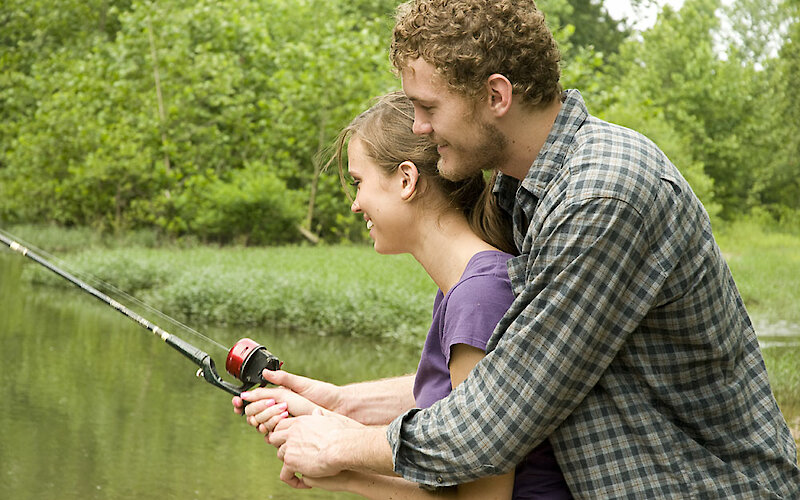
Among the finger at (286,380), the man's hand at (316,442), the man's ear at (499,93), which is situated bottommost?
the finger at (286,380)

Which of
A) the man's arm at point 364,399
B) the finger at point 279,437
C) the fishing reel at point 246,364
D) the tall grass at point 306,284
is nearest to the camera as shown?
the finger at point 279,437

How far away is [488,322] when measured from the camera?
4.93ft

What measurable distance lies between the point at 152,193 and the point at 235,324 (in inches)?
251

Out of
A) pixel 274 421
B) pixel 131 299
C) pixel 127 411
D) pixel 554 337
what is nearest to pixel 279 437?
pixel 274 421

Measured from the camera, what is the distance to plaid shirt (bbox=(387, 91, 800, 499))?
1.34 metres

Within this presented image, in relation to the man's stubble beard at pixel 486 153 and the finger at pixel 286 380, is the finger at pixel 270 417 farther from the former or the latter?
the man's stubble beard at pixel 486 153

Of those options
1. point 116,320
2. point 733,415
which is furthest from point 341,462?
point 116,320

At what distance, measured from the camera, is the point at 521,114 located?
154cm

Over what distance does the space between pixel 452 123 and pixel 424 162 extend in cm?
22

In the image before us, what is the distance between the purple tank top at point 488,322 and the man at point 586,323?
6cm

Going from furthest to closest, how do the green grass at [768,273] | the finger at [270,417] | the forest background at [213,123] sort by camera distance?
1. the forest background at [213,123]
2. the green grass at [768,273]
3. the finger at [270,417]

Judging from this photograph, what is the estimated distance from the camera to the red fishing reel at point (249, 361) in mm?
1971

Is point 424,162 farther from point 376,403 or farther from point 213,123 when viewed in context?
point 213,123

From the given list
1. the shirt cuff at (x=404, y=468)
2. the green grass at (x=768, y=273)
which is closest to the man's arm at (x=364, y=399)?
the shirt cuff at (x=404, y=468)
